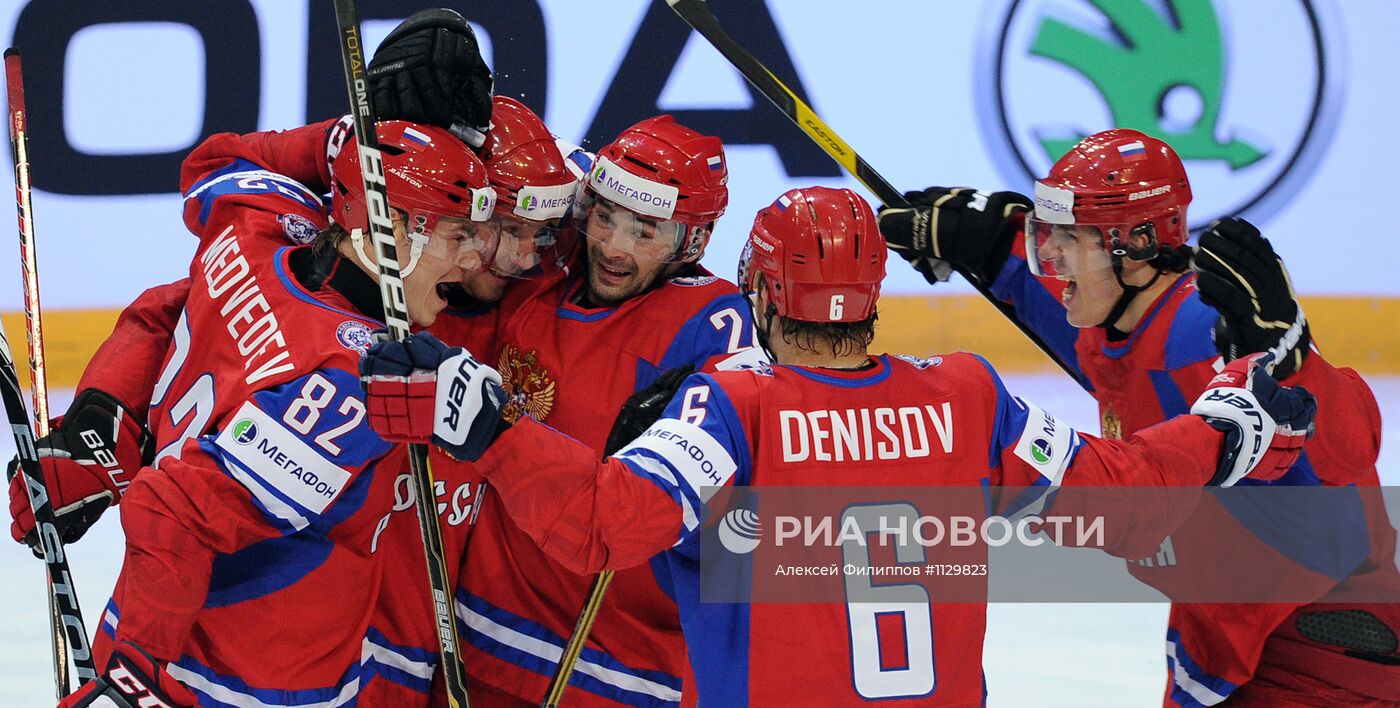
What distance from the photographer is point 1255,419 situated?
2.55 meters

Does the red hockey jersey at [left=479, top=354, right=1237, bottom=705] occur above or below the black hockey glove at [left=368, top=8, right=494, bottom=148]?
below

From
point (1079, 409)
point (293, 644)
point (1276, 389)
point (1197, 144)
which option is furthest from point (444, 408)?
point (1197, 144)

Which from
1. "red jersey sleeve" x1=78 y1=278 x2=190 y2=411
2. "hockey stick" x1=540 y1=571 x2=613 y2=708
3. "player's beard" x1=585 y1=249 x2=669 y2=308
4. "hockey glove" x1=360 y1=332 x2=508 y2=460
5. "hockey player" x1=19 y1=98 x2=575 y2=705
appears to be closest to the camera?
"hockey glove" x1=360 y1=332 x2=508 y2=460

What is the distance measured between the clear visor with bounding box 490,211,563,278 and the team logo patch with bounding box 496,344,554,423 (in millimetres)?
147

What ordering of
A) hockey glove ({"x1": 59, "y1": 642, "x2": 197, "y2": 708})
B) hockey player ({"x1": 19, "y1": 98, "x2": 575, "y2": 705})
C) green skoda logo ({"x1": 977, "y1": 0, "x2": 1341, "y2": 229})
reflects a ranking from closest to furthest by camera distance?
hockey glove ({"x1": 59, "y1": 642, "x2": 197, "y2": 708}) < hockey player ({"x1": 19, "y1": 98, "x2": 575, "y2": 705}) < green skoda logo ({"x1": 977, "y1": 0, "x2": 1341, "y2": 229})

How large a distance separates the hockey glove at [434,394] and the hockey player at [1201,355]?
1.31 meters

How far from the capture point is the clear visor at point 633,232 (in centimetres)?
284

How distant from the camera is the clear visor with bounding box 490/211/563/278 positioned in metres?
2.77

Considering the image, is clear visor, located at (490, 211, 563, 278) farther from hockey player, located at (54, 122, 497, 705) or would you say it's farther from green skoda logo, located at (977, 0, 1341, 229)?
green skoda logo, located at (977, 0, 1341, 229)

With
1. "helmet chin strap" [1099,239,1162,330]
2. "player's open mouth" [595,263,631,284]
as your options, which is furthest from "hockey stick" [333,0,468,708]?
"helmet chin strap" [1099,239,1162,330]

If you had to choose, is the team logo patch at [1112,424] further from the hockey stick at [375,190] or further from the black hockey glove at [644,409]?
the hockey stick at [375,190]

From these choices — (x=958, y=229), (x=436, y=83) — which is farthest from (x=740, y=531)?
(x=958, y=229)

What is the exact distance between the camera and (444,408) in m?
2.11

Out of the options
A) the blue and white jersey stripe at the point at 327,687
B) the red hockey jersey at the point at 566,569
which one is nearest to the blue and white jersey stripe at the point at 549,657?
the red hockey jersey at the point at 566,569
